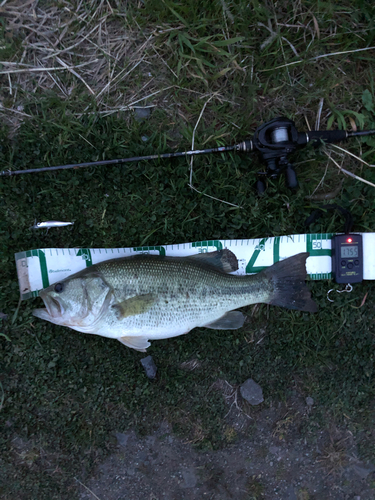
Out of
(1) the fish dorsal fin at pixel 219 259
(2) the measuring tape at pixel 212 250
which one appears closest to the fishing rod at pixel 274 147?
(2) the measuring tape at pixel 212 250

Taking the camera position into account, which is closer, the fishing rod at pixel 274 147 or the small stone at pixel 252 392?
the fishing rod at pixel 274 147

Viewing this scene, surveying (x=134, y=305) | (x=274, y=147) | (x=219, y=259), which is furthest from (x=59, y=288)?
(x=274, y=147)

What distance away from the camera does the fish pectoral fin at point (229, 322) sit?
2.99 metres

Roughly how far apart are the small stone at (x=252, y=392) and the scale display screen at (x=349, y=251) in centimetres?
167

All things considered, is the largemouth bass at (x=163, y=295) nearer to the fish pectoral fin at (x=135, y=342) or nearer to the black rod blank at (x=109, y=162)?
the fish pectoral fin at (x=135, y=342)

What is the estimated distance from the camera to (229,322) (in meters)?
3.00

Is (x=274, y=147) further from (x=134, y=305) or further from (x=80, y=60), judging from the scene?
(x=80, y=60)

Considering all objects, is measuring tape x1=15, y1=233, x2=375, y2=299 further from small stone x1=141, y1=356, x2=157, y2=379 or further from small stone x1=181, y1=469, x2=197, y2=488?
small stone x1=181, y1=469, x2=197, y2=488

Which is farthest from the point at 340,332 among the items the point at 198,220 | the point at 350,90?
the point at 350,90

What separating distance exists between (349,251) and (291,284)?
2.38ft

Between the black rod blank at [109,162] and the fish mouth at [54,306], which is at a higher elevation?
the black rod blank at [109,162]

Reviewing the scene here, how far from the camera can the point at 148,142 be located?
10.3 feet

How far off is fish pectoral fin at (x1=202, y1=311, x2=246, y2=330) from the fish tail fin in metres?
0.35

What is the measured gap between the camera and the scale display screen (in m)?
3.13
